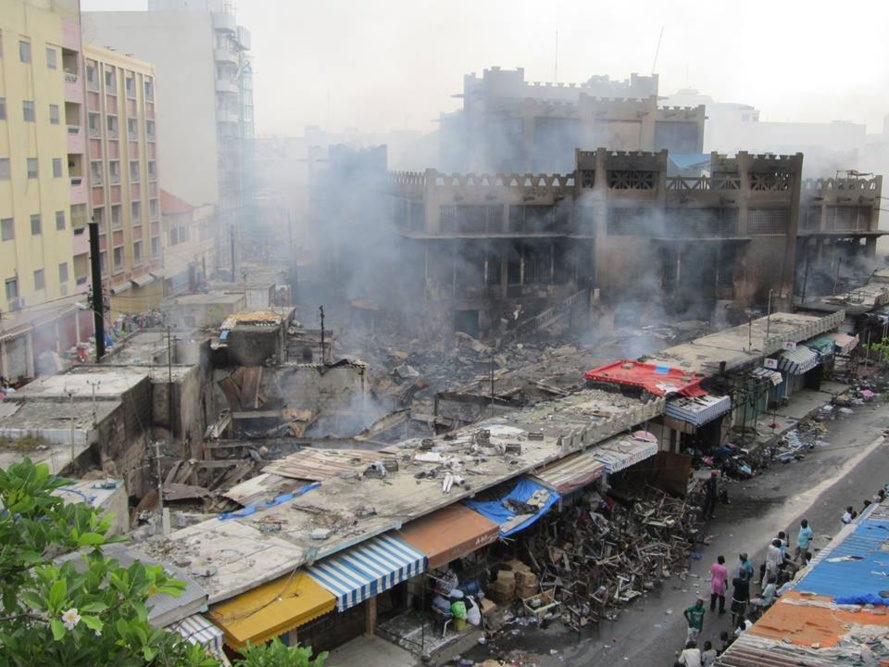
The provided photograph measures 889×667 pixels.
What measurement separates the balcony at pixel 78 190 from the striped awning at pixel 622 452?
21.8 metres

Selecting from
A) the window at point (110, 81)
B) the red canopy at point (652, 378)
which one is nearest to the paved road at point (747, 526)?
the red canopy at point (652, 378)

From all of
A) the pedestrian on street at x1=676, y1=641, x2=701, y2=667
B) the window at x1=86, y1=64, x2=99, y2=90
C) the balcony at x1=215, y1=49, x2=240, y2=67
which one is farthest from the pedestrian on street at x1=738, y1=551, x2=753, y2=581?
the balcony at x1=215, y1=49, x2=240, y2=67

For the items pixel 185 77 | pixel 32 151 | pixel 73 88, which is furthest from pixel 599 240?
pixel 185 77

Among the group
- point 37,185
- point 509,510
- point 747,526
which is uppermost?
point 37,185

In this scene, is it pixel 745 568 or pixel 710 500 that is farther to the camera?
pixel 710 500

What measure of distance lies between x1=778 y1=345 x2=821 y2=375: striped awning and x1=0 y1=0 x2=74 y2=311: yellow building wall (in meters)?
21.9

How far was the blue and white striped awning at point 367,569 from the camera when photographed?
428 inches

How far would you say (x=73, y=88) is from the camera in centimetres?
3041

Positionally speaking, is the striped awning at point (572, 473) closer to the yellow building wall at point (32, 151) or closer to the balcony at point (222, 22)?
the yellow building wall at point (32, 151)

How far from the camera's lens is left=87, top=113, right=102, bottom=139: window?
34219mm

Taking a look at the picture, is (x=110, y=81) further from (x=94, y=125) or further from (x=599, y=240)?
(x=599, y=240)

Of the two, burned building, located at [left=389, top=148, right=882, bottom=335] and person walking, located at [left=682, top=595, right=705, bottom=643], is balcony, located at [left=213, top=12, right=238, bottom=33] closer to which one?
burned building, located at [left=389, top=148, right=882, bottom=335]

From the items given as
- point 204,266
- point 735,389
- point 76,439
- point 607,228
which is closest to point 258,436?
point 76,439

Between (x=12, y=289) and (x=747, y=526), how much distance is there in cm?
2081
